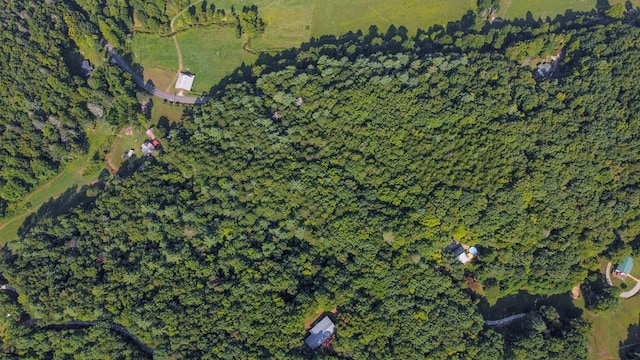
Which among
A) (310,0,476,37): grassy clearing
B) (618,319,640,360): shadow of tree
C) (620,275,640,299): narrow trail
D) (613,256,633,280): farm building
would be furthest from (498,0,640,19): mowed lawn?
(618,319,640,360): shadow of tree

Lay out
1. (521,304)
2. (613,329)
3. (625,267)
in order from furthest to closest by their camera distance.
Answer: (625,267) < (521,304) < (613,329)

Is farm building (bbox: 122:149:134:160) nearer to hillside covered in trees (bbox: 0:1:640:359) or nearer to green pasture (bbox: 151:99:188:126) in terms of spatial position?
hillside covered in trees (bbox: 0:1:640:359)

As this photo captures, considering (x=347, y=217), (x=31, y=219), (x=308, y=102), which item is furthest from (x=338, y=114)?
(x=31, y=219)

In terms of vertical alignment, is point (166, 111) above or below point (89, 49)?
below

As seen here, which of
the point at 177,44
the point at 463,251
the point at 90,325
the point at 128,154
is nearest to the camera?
the point at 463,251

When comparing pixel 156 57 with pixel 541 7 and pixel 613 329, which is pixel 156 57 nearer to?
pixel 541 7

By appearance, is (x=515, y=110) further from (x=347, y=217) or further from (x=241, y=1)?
(x=241, y=1)

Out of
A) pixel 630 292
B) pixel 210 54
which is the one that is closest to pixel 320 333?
pixel 630 292
